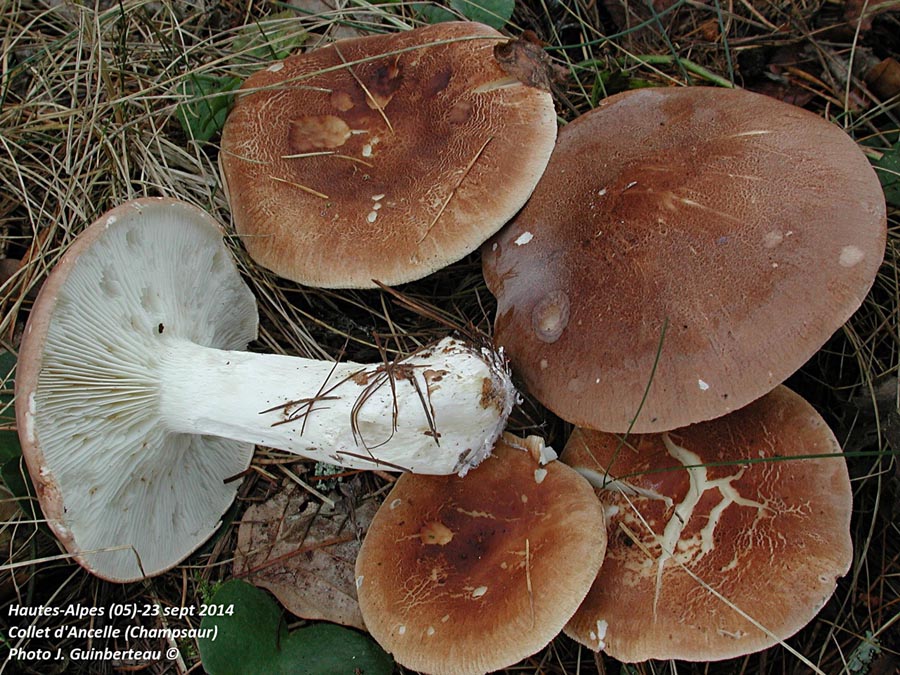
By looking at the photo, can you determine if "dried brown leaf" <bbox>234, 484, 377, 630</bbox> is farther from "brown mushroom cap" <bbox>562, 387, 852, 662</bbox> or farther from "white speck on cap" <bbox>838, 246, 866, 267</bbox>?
"white speck on cap" <bbox>838, 246, 866, 267</bbox>

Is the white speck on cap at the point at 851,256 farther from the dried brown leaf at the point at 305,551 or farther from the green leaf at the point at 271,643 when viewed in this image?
the green leaf at the point at 271,643

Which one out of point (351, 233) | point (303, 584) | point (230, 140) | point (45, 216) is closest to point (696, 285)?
point (351, 233)

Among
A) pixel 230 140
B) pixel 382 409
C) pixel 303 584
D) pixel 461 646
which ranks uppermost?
pixel 230 140

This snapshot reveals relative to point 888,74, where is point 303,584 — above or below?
below

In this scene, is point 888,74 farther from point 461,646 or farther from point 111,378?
point 111,378

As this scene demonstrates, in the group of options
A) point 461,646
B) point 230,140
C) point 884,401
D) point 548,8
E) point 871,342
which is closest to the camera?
point 461,646

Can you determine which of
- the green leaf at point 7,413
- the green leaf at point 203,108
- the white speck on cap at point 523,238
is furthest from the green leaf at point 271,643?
the green leaf at point 203,108
